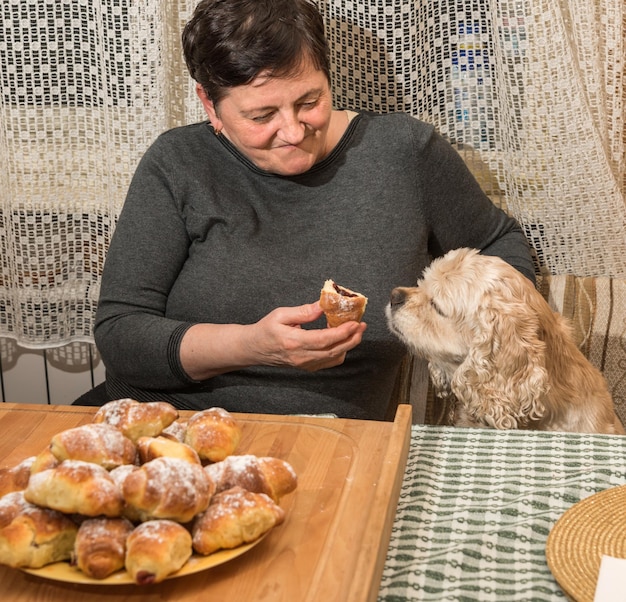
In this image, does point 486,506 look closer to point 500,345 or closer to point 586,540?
point 586,540

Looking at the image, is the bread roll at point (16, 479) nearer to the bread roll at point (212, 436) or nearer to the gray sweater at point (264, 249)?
the bread roll at point (212, 436)

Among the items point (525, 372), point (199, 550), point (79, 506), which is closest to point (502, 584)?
point (199, 550)

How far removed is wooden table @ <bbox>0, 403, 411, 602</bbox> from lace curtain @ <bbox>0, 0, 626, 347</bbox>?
3.42ft

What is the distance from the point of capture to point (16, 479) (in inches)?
36.2

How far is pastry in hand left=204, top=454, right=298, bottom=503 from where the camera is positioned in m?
0.90

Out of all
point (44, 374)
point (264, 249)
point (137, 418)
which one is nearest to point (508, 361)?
point (264, 249)

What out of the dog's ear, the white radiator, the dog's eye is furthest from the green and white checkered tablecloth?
the white radiator

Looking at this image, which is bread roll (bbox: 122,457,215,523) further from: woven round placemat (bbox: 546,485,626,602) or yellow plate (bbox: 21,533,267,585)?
woven round placemat (bbox: 546,485,626,602)

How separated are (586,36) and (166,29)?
968 mm

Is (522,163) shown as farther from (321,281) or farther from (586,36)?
(321,281)

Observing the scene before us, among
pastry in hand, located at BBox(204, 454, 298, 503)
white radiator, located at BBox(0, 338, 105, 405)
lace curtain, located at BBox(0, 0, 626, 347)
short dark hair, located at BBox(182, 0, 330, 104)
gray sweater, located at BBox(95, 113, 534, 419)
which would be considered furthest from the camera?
white radiator, located at BBox(0, 338, 105, 405)

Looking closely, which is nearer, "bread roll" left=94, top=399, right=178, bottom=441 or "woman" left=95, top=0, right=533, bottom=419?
"bread roll" left=94, top=399, right=178, bottom=441

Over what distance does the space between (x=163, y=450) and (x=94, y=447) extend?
70 millimetres

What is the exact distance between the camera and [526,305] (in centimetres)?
166
